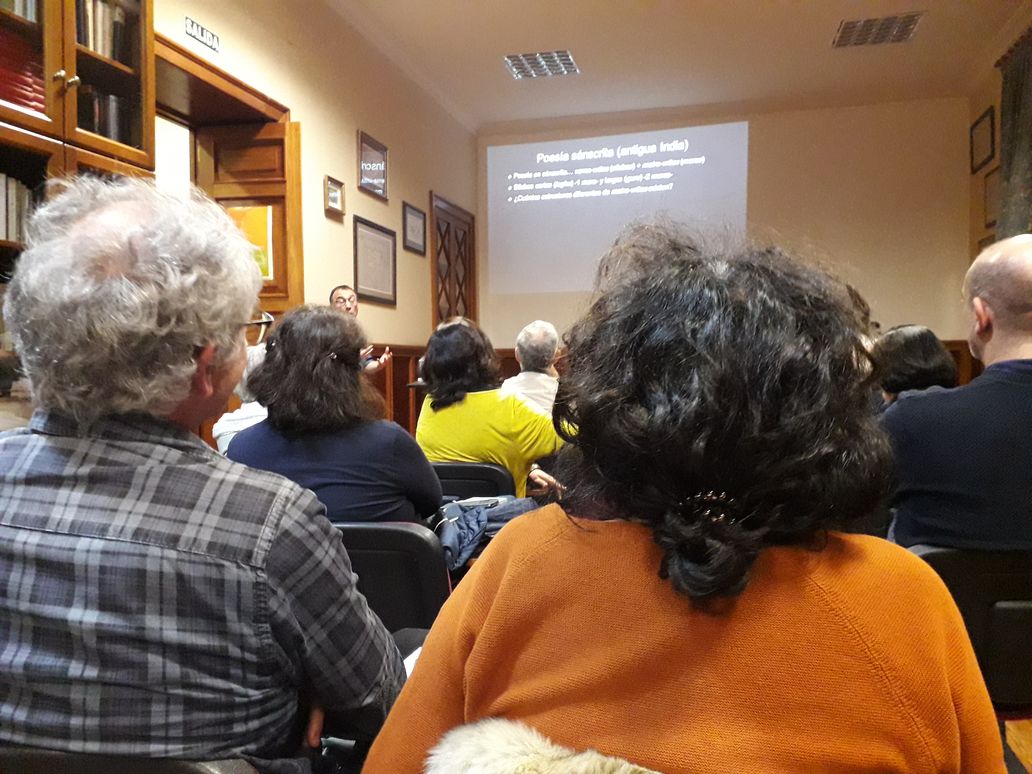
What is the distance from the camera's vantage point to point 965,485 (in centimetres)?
142

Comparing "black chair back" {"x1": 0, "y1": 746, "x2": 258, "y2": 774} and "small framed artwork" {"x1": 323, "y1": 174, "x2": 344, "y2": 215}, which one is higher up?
"small framed artwork" {"x1": 323, "y1": 174, "x2": 344, "y2": 215}

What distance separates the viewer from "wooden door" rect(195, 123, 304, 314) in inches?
148

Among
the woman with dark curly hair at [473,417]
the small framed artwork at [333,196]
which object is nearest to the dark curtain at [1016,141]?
the woman with dark curly hair at [473,417]

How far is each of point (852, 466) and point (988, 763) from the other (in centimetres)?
28

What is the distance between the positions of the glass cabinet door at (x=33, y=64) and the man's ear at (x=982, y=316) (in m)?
2.54

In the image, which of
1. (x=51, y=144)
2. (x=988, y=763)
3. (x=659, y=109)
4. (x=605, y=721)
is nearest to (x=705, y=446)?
(x=605, y=721)

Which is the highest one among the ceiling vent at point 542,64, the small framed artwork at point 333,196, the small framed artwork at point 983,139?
the ceiling vent at point 542,64

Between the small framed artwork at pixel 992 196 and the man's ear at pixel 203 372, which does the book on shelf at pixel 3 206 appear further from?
the small framed artwork at pixel 992 196

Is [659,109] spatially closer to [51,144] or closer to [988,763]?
[51,144]

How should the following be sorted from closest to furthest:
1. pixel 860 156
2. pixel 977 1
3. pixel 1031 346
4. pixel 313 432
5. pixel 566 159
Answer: pixel 1031 346 → pixel 313 432 → pixel 977 1 → pixel 566 159 → pixel 860 156

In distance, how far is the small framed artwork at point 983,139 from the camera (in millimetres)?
5469

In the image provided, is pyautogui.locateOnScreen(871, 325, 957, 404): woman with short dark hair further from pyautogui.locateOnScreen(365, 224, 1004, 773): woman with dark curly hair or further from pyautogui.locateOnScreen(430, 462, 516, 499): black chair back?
pyautogui.locateOnScreen(365, 224, 1004, 773): woman with dark curly hair

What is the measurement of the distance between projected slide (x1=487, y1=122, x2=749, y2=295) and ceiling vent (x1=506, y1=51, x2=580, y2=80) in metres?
0.54

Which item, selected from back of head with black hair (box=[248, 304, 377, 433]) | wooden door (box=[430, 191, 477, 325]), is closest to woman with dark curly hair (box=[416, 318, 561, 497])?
back of head with black hair (box=[248, 304, 377, 433])
